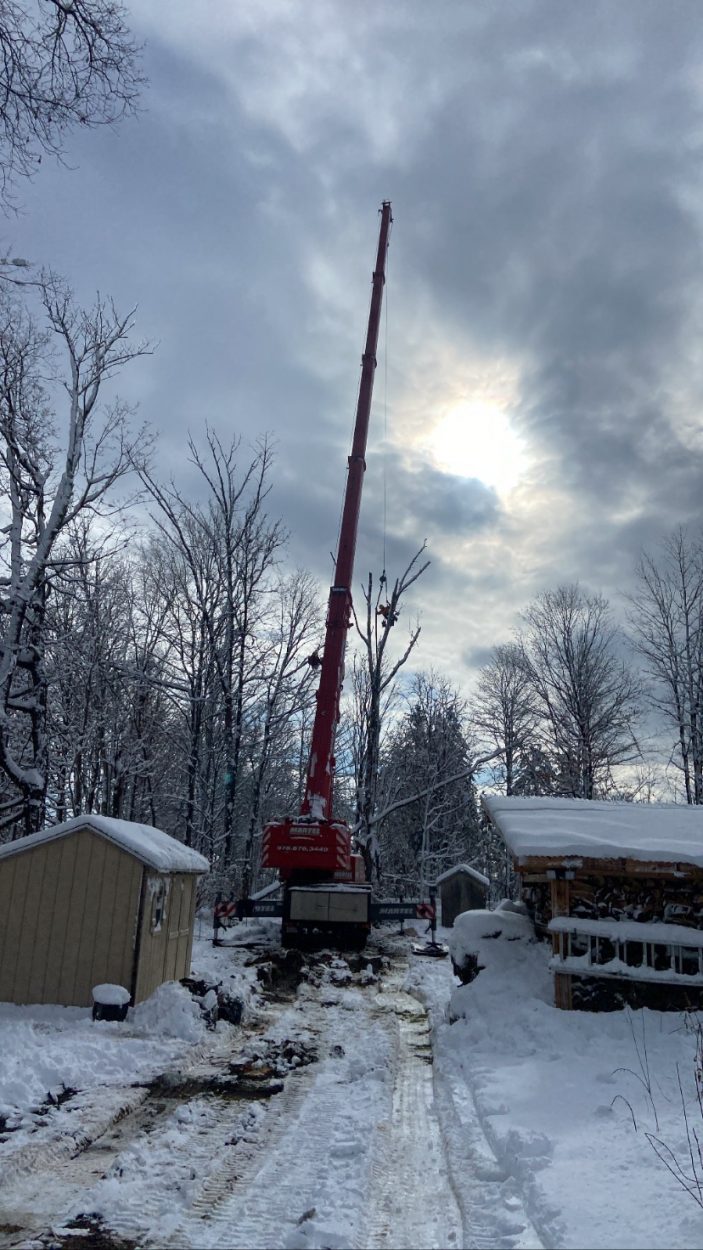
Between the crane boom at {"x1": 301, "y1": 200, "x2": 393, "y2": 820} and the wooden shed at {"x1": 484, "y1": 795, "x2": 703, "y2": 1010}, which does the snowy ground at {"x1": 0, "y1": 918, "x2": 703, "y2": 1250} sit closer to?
the wooden shed at {"x1": 484, "y1": 795, "x2": 703, "y2": 1010}

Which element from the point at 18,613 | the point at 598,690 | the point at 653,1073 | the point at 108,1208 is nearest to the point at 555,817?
the point at 653,1073

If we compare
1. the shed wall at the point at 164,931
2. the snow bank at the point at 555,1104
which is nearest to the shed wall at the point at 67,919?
the shed wall at the point at 164,931

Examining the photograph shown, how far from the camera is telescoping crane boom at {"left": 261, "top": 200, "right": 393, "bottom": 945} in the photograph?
17.0 meters

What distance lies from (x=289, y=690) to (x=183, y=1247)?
88.5ft

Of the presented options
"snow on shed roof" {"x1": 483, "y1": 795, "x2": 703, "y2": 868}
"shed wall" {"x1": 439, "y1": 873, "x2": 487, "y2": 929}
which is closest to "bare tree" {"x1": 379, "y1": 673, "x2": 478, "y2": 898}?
"shed wall" {"x1": 439, "y1": 873, "x2": 487, "y2": 929}

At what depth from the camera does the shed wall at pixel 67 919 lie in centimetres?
1001

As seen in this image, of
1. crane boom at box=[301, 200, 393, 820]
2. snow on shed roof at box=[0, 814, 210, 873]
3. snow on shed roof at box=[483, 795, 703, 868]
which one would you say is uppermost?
crane boom at box=[301, 200, 393, 820]

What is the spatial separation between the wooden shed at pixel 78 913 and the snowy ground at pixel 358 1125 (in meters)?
0.38

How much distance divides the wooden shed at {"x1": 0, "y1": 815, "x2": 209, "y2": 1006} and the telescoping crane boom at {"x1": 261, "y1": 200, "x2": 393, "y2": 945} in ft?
21.6

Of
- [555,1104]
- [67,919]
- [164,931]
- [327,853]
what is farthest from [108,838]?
[327,853]

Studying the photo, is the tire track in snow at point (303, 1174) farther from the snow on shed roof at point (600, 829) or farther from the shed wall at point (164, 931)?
the snow on shed roof at point (600, 829)

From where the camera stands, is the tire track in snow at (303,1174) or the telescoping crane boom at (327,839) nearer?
the tire track in snow at (303,1174)

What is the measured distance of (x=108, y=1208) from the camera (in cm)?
480

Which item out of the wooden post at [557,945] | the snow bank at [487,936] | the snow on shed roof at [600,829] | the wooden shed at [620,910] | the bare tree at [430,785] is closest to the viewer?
the wooden shed at [620,910]
